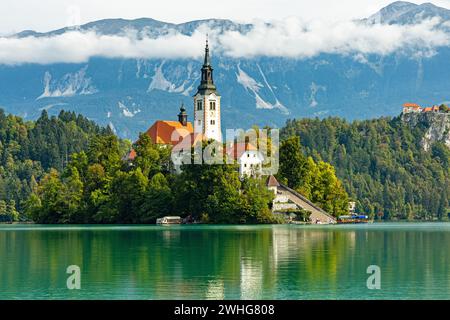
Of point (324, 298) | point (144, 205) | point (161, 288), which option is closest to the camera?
point (324, 298)

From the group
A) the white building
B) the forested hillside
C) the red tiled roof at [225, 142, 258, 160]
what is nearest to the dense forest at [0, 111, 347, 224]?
the white building

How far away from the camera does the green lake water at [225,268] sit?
132 feet

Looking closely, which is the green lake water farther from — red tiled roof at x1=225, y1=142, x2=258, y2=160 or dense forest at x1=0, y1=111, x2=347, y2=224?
red tiled roof at x1=225, y1=142, x2=258, y2=160

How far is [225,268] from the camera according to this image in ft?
165

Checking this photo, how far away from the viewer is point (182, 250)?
64.2 metres

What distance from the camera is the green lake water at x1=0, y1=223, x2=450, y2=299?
40.4 meters

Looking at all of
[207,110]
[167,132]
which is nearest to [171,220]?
[207,110]

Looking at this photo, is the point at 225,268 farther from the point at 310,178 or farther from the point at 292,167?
the point at 310,178

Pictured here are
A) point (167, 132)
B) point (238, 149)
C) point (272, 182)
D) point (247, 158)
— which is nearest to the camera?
point (272, 182)

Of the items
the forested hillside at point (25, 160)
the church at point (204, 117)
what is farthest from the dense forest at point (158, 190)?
the forested hillside at point (25, 160)

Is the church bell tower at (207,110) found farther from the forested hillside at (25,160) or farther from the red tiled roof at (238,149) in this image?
the forested hillside at (25,160)

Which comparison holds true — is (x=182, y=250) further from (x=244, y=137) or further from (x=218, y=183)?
(x=244, y=137)
